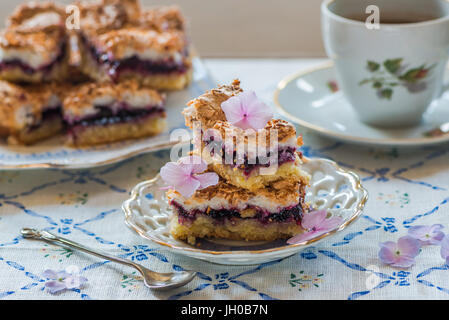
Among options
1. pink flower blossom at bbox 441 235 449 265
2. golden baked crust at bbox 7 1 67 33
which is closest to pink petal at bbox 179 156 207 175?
pink flower blossom at bbox 441 235 449 265

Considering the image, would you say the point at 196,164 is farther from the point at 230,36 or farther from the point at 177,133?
the point at 230,36

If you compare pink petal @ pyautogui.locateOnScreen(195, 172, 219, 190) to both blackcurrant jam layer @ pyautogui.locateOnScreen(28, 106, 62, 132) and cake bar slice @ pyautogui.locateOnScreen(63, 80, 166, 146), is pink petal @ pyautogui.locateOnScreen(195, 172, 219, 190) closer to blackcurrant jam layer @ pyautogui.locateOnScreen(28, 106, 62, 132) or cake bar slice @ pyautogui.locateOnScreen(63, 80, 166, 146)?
cake bar slice @ pyautogui.locateOnScreen(63, 80, 166, 146)

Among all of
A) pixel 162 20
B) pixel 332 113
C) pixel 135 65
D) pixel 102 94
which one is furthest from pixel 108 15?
pixel 332 113

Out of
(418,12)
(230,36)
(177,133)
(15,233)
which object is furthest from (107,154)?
(230,36)

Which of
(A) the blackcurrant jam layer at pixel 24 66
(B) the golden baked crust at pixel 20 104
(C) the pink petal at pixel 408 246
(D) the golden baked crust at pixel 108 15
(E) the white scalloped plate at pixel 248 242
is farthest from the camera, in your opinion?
(D) the golden baked crust at pixel 108 15

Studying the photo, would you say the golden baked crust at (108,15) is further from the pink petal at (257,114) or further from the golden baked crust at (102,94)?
the pink petal at (257,114)

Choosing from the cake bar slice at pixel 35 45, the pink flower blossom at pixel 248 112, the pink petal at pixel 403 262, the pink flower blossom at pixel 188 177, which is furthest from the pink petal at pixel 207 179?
the cake bar slice at pixel 35 45

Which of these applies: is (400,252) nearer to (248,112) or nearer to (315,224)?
(315,224)
